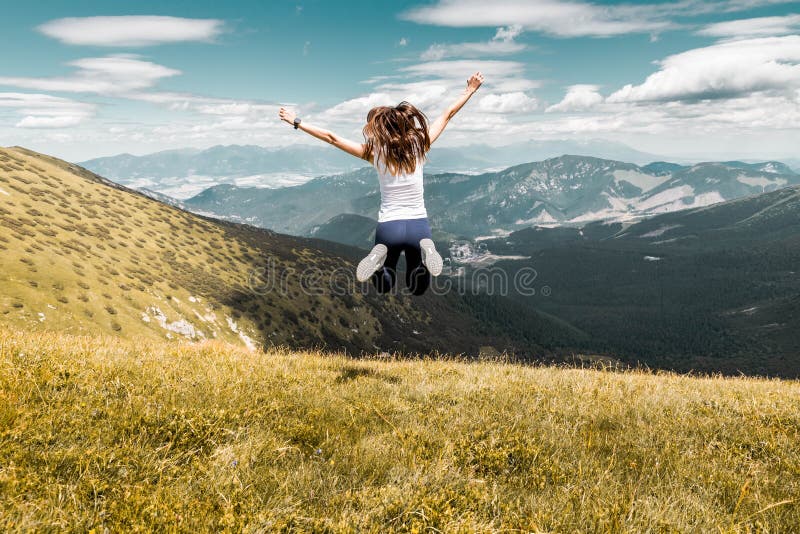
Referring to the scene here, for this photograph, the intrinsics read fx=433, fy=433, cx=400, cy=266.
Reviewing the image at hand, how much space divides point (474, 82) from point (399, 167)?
9.30ft

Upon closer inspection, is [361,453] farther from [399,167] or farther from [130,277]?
[130,277]

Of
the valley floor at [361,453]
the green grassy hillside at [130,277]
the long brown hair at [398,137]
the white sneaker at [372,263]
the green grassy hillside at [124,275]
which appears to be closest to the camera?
the valley floor at [361,453]

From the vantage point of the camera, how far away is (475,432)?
5.29 metres

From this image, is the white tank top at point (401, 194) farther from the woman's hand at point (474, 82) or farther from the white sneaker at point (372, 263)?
the woman's hand at point (474, 82)

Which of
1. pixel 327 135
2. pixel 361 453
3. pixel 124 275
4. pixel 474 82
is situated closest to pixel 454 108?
pixel 474 82

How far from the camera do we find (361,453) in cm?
475

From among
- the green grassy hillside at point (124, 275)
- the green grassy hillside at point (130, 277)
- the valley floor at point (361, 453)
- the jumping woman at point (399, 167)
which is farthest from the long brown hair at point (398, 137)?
the green grassy hillside at point (124, 275)

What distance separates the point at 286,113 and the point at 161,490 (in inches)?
271

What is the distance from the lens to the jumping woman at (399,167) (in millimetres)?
7996

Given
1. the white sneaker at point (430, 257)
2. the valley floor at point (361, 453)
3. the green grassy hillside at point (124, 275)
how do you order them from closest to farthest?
the valley floor at point (361, 453) < the white sneaker at point (430, 257) < the green grassy hillside at point (124, 275)

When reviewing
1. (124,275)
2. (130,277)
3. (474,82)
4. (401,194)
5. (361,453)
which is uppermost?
(474,82)

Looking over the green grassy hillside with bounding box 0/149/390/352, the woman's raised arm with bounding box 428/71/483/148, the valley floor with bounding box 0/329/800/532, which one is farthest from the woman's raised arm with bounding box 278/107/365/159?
the green grassy hillside with bounding box 0/149/390/352

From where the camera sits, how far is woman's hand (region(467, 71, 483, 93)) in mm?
9125

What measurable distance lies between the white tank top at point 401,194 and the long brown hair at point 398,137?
143 mm
